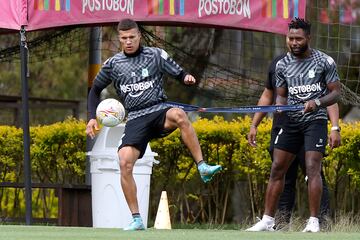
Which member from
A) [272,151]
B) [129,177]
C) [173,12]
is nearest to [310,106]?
[272,151]

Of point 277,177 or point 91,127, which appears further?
point 277,177

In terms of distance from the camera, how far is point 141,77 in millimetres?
11406

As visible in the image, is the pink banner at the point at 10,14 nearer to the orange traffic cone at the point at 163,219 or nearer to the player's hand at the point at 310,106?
the orange traffic cone at the point at 163,219

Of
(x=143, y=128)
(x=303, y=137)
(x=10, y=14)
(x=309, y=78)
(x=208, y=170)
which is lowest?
(x=208, y=170)

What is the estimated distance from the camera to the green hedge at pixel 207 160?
15.5 metres

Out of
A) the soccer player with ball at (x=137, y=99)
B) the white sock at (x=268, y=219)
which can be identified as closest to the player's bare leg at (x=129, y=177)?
the soccer player with ball at (x=137, y=99)

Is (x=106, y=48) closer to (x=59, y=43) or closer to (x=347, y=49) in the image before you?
(x=59, y=43)

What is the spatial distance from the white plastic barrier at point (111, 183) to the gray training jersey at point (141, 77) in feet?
6.86

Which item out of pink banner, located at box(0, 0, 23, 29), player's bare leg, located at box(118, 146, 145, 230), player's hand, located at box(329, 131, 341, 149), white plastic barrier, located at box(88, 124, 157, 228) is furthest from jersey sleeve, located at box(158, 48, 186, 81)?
white plastic barrier, located at box(88, 124, 157, 228)

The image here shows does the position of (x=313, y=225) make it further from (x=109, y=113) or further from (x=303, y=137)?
(x=109, y=113)

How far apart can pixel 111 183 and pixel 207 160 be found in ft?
7.66

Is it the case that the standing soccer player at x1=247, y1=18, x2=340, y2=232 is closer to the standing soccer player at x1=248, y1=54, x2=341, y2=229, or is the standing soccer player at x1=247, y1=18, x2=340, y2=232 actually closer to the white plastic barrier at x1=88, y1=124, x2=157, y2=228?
the standing soccer player at x1=248, y1=54, x2=341, y2=229

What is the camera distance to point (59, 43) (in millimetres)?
15828

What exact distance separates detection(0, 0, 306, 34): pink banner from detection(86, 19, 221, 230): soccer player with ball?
1.46 metres
